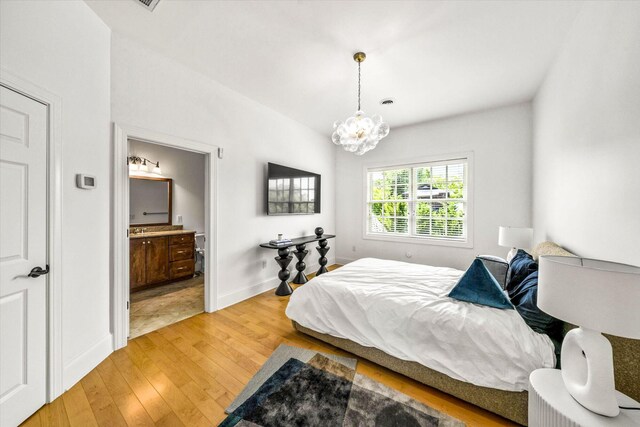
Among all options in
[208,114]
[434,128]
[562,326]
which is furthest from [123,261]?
[434,128]

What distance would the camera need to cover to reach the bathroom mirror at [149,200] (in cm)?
411

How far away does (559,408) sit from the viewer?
3.29 ft

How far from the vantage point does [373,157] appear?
494 cm

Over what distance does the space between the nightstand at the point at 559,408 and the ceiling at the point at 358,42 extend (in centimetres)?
251

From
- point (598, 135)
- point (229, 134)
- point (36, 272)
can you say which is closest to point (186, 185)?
point (229, 134)

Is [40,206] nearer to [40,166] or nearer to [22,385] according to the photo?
[40,166]

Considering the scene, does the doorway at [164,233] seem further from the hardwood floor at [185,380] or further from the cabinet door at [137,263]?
the hardwood floor at [185,380]

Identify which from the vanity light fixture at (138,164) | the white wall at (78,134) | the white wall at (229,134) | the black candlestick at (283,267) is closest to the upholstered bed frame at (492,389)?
the black candlestick at (283,267)

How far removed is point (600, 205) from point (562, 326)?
0.84m

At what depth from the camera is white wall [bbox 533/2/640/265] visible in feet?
4.18

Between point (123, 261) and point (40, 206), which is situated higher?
point (40, 206)

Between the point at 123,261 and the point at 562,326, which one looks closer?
the point at 562,326

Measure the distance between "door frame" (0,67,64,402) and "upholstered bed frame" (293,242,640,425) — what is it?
6.13 ft

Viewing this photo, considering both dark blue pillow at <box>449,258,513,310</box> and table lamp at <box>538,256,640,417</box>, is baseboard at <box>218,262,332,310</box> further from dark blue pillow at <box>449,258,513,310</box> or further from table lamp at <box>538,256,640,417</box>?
table lamp at <box>538,256,640,417</box>
